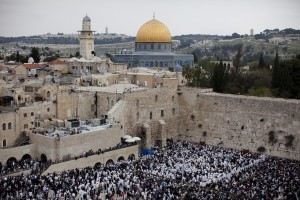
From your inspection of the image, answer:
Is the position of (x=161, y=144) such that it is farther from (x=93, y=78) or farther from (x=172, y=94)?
(x=93, y=78)

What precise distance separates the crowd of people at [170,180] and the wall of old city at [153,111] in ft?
13.0

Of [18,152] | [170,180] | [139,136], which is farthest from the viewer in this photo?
[139,136]

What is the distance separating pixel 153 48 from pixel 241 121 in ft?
60.0

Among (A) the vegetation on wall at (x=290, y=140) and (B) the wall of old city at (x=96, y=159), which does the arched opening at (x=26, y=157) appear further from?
(A) the vegetation on wall at (x=290, y=140)

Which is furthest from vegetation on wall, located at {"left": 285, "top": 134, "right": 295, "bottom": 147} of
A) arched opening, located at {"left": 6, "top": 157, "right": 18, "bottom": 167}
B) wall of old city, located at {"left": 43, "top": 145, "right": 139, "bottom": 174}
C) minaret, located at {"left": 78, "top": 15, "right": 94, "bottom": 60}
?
minaret, located at {"left": 78, "top": 15, "right": 94, "bottom": 60}

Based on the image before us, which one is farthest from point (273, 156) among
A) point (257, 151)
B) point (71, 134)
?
point (71, 134)

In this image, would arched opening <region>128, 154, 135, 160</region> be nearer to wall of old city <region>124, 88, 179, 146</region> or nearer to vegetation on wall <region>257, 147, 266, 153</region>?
wall of old city <region>124, 88, 179, 146</region>

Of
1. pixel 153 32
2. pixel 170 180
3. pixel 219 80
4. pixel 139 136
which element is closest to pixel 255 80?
pixel 219 80

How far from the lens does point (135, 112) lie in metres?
30.9

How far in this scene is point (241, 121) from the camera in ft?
101

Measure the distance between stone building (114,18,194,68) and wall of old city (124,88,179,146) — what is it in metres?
13.2

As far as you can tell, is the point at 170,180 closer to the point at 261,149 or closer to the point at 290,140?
the point at 261,149

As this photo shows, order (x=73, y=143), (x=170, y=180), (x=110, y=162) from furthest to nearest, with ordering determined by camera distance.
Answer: (x=110, y=162), (x=73, y=143), (x=170, y=180)

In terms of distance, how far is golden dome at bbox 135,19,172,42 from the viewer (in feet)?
153
